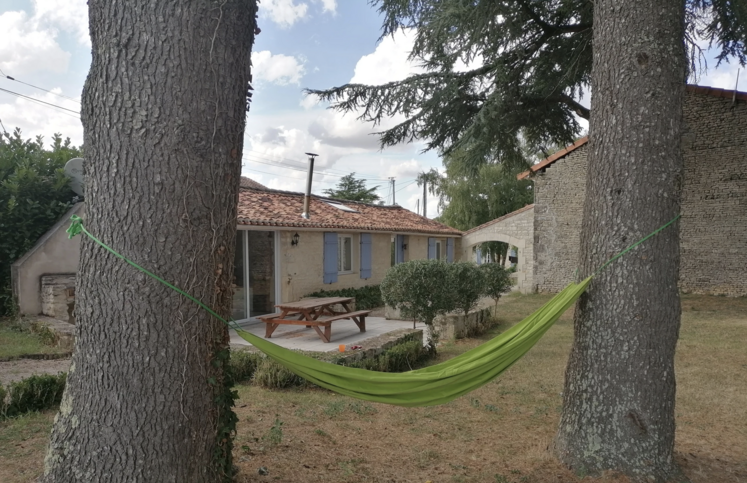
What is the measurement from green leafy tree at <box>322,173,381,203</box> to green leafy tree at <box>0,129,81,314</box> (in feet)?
79.7

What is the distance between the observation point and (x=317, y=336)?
26.0 ft

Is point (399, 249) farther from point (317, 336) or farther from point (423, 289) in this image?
point (423, 289)

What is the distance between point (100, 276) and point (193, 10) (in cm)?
118

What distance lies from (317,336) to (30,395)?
14.5 feet

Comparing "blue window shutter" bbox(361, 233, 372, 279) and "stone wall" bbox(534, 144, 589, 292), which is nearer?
"blue window shutter" bbox(361, 233, 372, 279)

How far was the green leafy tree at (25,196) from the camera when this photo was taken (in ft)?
26.8

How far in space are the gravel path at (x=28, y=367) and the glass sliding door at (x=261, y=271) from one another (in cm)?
441

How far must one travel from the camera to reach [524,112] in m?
8.86

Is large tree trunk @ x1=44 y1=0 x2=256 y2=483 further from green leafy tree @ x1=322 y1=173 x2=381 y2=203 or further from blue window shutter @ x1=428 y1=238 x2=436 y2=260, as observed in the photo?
green leafy tree @ x1=322 y1=173 x2=381 y2=203

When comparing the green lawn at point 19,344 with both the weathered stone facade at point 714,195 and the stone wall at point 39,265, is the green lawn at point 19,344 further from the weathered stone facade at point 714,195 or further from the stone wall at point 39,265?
the weathered stone facade at point 714,195

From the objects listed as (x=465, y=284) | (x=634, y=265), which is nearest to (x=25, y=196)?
(x=465, y=284)

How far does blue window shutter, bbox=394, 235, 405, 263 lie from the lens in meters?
15.0

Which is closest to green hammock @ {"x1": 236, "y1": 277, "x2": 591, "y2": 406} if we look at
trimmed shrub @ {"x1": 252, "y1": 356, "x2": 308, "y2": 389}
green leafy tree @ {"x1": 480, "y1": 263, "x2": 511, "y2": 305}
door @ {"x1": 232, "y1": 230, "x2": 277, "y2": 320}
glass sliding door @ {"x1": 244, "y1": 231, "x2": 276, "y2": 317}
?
trimmed shrub @ {"x1": 252, "y1": 356, "x2": 308, "y2": 389}

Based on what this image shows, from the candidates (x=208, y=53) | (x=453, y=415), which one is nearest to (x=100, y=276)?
(x=208, y=53)
